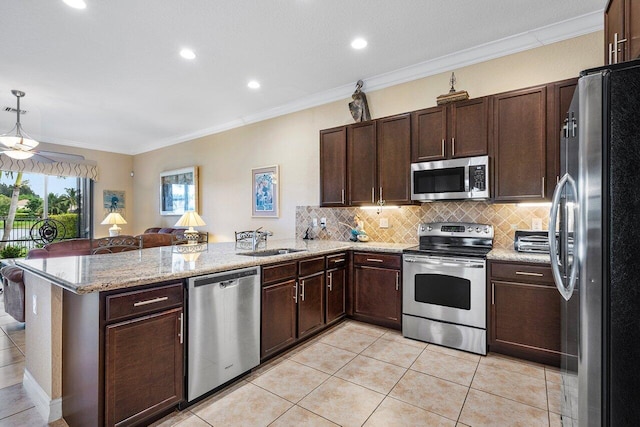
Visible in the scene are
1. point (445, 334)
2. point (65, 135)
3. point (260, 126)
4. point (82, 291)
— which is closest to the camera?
point (82, 291)

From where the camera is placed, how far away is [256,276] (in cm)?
241

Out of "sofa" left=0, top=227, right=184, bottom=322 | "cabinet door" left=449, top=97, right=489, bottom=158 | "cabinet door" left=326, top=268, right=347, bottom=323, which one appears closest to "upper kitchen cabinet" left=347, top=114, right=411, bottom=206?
"cabinet door" left=449, top=97, right=489, bottom=158

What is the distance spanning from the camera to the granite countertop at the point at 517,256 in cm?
246

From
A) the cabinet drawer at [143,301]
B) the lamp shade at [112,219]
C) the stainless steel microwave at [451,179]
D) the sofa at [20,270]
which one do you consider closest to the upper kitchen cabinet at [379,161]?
the stainless steel microwave at [451,179]

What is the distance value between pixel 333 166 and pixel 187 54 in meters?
2.03

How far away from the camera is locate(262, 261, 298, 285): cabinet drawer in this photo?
2531mm

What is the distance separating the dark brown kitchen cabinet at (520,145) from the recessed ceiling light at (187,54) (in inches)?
121

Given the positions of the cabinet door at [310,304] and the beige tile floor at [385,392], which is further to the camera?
the cabinet door at [310,304]

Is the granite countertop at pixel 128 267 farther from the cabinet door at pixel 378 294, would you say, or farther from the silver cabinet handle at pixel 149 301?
the cabinet door at pixel 378 294

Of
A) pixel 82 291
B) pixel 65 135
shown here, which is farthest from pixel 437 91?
pixel 65 135

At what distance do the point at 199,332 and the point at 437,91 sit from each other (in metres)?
3.37

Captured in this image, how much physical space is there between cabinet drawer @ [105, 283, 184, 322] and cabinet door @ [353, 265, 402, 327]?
205cm

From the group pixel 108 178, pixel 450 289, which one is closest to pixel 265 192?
pixel 450 289

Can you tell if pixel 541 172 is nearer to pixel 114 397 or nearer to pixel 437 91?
pixel 437 91
